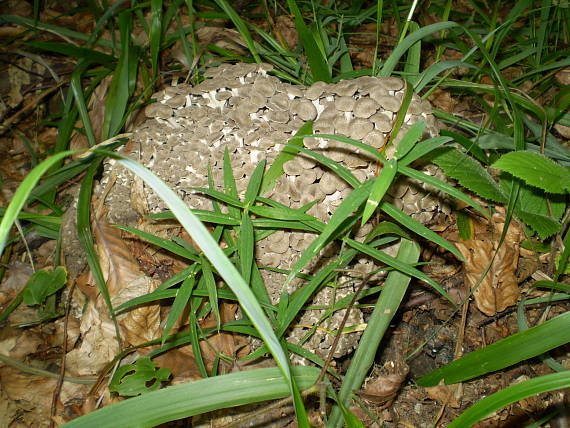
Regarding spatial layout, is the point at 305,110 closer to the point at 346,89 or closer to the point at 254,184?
the point at 346,89

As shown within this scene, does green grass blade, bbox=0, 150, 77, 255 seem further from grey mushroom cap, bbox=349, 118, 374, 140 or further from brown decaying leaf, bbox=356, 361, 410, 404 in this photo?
brown decaying leaf, bbox=356, 361, 410, 404

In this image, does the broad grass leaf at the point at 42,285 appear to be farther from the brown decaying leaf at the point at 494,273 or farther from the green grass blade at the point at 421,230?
the brown decaying leaf at the point at 494,273

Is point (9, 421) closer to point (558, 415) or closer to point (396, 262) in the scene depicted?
point (396, 262)

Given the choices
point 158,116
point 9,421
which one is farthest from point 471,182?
point 9,421

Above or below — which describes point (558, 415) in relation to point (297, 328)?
below

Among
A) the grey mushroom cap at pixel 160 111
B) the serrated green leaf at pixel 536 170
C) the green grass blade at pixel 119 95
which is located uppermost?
the serrated green leaf at pixel 536 170

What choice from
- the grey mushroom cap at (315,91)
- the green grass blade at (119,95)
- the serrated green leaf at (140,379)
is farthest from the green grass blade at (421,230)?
the green grass blade at (119,95)
